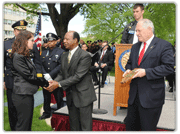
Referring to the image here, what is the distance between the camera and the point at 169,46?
250 centimetres

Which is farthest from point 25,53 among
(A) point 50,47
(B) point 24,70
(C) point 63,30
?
(C) point 63,30

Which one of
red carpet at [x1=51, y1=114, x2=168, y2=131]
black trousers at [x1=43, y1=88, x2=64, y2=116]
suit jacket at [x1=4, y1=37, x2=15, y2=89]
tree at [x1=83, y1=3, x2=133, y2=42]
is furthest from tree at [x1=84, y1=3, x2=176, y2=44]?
suit jacket at [x1=4, y1=37, x2=15, y2=89]

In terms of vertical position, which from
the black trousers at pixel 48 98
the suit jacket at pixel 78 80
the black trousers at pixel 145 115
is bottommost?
the black trousers at pixel 48 98

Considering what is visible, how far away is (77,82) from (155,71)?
139 cm

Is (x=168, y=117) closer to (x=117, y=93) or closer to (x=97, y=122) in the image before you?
(x=117, y=93)

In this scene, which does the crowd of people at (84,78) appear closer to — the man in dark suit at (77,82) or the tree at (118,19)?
the man in dark suit at (77,82)

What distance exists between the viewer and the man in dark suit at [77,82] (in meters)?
3.19

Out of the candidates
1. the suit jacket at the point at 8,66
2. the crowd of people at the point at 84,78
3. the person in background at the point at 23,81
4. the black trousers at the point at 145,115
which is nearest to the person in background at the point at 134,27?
the crowd of people at the point at 84,78

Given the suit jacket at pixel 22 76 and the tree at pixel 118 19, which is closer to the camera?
the suit jacket at pixel 22 76

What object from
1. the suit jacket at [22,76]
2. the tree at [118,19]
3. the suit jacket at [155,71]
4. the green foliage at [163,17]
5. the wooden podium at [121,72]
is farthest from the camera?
the tree at [118,19]

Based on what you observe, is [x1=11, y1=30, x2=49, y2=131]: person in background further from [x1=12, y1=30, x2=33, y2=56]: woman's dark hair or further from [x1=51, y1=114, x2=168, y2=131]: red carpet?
[x1=51, y1=114, x2=168, y2=131]: red carpet

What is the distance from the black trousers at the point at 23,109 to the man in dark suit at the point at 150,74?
1.81 m

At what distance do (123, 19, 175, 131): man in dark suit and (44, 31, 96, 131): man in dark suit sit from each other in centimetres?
93

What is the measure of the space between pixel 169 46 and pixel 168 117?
2.56 m
